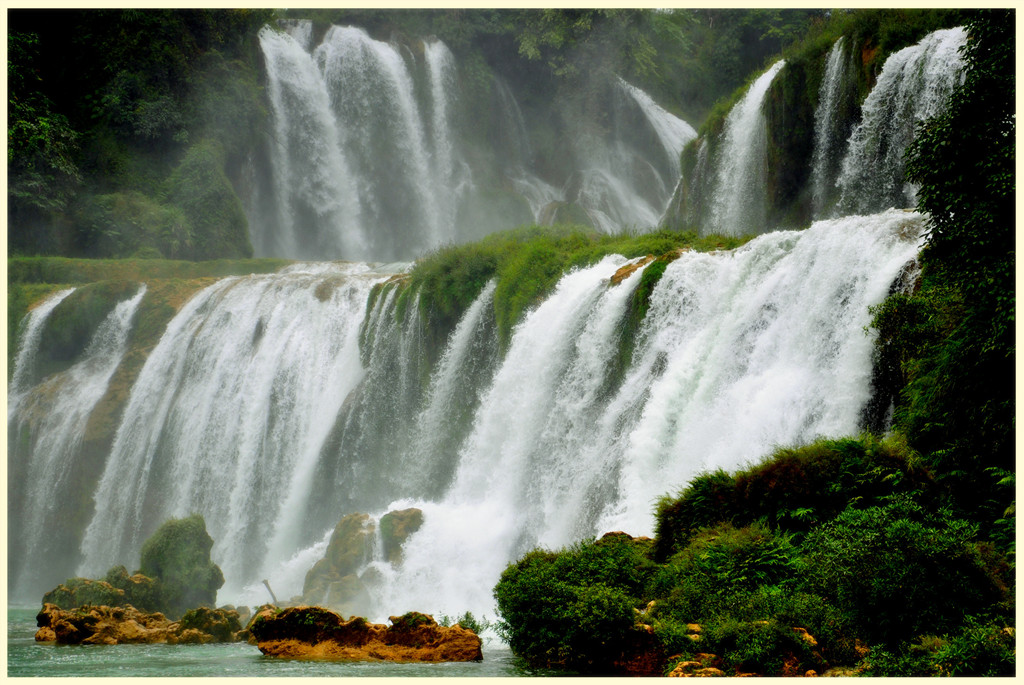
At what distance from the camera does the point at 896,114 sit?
76.6 ft

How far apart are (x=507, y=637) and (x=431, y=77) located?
4545 cm

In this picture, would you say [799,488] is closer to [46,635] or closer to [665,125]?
[46,635]

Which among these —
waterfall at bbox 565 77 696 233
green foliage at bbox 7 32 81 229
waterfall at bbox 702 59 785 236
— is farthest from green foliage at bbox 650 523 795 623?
waterfall at bbox 565 77 696 233

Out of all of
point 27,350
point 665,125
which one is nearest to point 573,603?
point 27,350

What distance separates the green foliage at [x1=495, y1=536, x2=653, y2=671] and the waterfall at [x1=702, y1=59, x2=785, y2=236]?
814 inches

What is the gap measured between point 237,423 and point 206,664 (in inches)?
741

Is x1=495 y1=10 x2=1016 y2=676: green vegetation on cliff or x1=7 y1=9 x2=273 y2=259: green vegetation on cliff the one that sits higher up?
x1=7 y1=9 x2=273 y2=259: green vegetation on cliff

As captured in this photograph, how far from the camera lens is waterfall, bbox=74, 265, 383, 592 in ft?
97.0

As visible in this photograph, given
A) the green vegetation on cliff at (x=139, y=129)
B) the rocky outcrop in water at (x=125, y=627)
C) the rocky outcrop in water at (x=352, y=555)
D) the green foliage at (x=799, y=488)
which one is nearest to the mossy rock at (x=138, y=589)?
the rocky outcrop in water at (x=125, y=627)

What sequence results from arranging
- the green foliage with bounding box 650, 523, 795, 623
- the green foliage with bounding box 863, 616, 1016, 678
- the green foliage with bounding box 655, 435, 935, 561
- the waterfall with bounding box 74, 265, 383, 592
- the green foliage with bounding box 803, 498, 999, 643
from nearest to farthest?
the green foliage with bounding box 863, 616, 1016, 678, the green foliage with bounding box 803, 498, 999, 643, the green foliage with bounding box 650, 523, 795, 623, the green foliage with bounding box 655, 435, 935, 561, the waterfall with bounding box 74, 265, 383, 592

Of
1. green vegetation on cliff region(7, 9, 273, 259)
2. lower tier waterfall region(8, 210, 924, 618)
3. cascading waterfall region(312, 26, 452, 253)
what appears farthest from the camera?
cascading waterfall region(312, 26, 452, 253)

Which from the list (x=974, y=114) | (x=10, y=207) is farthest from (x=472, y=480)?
(x=10, y=207)

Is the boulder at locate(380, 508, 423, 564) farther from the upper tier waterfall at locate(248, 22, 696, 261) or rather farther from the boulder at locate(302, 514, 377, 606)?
the upper tier waterfall at locate(248, 22, 696, 261)

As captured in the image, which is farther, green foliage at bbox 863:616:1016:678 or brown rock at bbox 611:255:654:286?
Answer: brown rock at bbox 611:255:654:286
